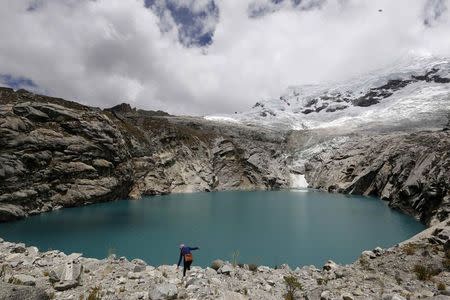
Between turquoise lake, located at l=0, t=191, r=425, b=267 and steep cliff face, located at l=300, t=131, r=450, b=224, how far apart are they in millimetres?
3274

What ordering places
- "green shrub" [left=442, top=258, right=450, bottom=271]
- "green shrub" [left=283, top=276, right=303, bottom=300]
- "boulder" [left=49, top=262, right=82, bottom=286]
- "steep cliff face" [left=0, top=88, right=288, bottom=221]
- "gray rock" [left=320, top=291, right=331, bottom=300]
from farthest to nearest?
1. "steep cliff face" [left=0, top=88, right=288, bottom=221]
2. "green shrub" [left=442, top=258, right=450, bottom=271]
3. "green shrub" [left=283, top=276, right=303, bottom=300]
4. "boulder" [left=49, top=262, right=82, bottom=286]
5. "gray rock" [left=320, top=291, right=331, bottom=300]

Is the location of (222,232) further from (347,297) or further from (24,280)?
(347,297)

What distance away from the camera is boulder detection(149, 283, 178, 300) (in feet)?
37.8

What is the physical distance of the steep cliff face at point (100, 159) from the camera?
51.2 metres

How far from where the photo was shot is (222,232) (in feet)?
121

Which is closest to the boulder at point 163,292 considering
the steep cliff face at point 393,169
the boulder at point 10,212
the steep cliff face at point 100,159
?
the steep cliff face at point 393,169

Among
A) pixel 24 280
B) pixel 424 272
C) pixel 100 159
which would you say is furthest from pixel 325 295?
pixel 100 159

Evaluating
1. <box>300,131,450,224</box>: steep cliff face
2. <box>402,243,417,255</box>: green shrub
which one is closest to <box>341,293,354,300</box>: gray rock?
<box>402,243,417,255</box>: green shrub

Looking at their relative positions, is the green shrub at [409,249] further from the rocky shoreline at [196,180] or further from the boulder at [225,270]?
the boulder at [225,270]

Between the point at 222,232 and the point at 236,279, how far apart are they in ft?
72.6

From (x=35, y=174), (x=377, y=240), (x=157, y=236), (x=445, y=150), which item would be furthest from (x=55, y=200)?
(x=445, y=150)

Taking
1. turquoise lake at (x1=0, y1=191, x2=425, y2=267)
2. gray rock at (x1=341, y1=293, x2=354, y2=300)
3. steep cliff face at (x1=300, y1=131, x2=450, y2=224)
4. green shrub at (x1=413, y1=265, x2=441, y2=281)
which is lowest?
turquoise lake at (x1=0, y1=191, x2=425, y2=267)

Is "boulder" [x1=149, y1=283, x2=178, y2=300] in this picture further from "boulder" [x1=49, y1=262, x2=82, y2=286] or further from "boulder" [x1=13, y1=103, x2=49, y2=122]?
"boulder" [x1=13, y1=103, x2=49, y2=122]

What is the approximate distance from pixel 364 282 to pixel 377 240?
21.4 meters
